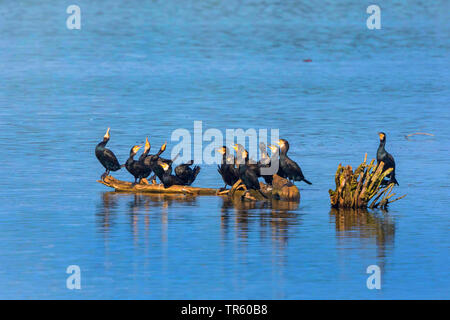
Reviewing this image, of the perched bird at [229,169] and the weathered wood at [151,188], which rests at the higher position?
the perched bird at [229,169]

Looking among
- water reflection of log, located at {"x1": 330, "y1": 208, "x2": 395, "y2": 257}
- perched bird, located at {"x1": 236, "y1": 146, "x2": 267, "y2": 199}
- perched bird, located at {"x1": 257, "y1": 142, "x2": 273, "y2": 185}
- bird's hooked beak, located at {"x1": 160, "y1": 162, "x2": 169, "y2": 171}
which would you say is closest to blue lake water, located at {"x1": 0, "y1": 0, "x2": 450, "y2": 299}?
water reflection of log, located at {"x1": 330, "y1": 208, "x2": 395, "y2": 257}

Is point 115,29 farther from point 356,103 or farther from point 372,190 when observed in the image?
point 372,190

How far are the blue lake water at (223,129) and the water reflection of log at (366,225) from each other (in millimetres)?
70

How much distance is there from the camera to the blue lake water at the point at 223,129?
981 inches

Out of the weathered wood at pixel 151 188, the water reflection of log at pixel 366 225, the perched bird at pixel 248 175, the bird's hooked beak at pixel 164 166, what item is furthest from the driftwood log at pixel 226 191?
the water reflection of log at pixel 366 225

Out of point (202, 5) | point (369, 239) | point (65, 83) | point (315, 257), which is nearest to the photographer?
point (315, 257)

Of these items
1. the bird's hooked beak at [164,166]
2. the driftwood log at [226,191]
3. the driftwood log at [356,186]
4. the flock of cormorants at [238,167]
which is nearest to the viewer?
the driftwood log at [356,186]

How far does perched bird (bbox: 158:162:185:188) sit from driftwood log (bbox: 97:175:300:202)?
0.16 metres

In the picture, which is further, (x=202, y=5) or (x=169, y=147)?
(x=202, y=5)

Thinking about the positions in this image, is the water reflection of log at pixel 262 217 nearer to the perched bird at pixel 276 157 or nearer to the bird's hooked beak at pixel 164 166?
the perched bird at pixel 276 157
